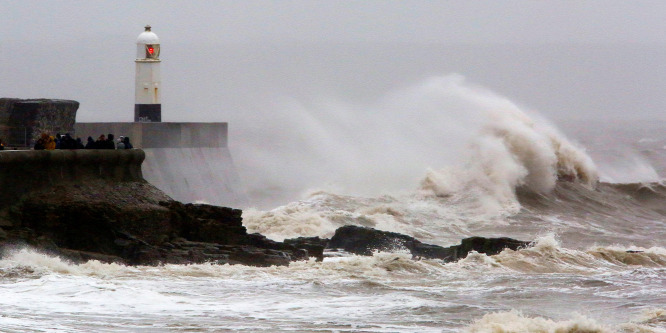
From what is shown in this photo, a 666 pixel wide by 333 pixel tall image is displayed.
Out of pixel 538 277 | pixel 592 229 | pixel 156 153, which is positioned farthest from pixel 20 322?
pixel 592 229

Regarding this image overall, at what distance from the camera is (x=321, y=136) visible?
26609 mm

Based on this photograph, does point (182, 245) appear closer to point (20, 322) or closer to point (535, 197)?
point (20, 322)

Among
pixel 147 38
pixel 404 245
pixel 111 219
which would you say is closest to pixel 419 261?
pixel 404 245

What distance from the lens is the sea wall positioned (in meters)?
11.9

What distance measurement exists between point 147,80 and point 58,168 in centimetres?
619

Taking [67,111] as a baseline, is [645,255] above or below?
below

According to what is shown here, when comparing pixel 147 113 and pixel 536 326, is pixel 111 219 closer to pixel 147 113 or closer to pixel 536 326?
pixel 536 326

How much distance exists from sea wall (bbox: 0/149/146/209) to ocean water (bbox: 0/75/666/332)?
847 mm

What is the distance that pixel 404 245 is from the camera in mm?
14055

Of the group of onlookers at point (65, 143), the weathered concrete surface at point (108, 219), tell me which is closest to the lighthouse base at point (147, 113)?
the group of onlookers at point (65, 143)

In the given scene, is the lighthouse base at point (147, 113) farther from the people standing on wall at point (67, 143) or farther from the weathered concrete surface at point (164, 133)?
the people standing on wall at point (67, 143)

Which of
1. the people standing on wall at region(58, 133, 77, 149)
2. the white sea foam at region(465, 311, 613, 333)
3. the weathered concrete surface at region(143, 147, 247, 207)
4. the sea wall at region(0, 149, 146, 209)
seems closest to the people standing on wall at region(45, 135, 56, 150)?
the people standing on wall at region(58, 133, 77, 149)

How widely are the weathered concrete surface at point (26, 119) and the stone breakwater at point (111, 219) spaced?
6.22 ft

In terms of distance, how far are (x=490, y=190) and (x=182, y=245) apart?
35.0ft
